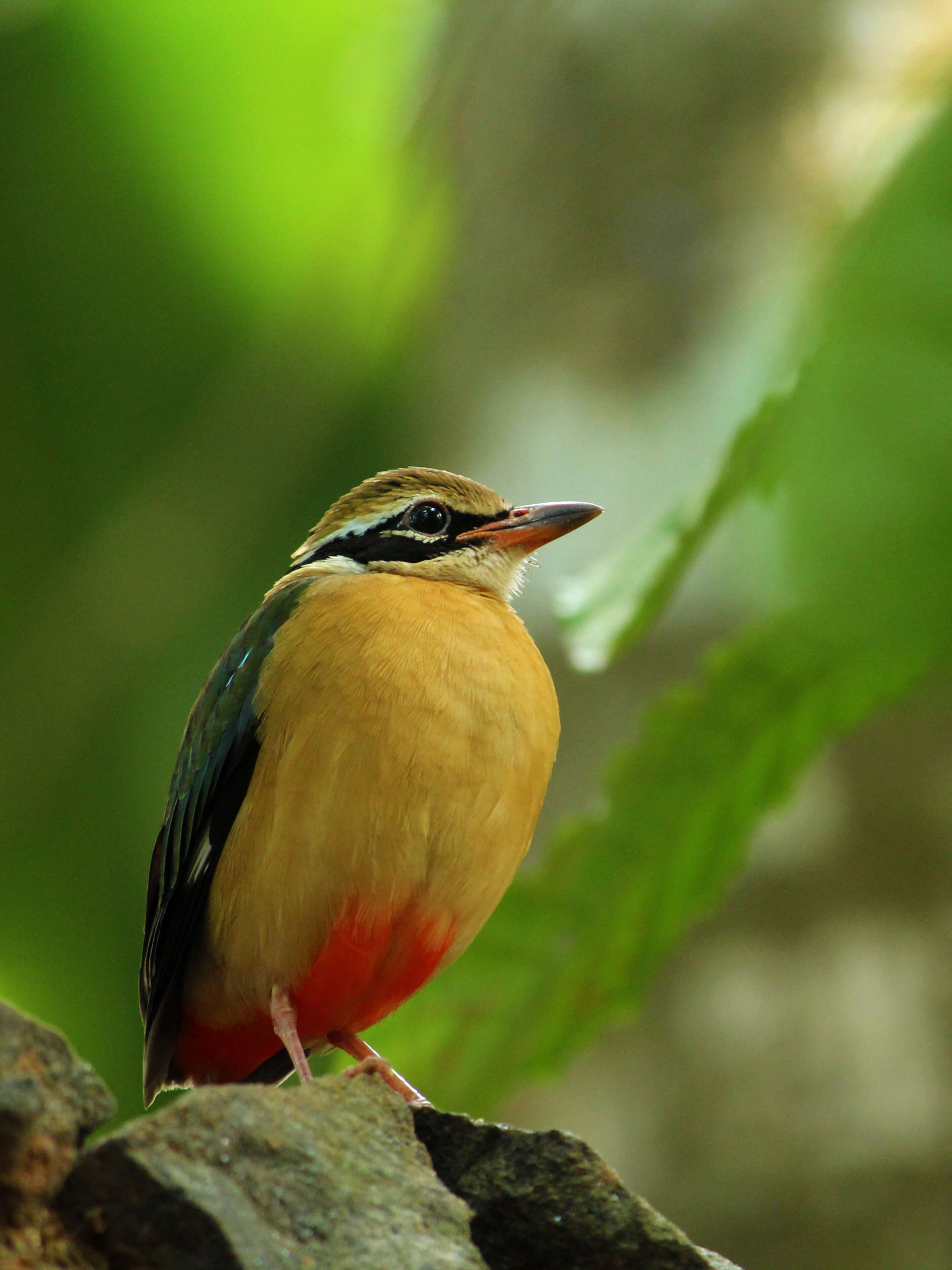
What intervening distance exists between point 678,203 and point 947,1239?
4326 mm

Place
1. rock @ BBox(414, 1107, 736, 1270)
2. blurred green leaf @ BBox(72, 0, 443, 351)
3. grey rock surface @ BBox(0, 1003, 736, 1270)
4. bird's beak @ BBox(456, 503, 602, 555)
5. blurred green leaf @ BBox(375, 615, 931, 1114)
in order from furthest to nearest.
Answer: blurred green leaf @ BBox(72, 0, 443, 351)
bird's beak @ BBox(456, 503, 602, 555)
rock @ BBox(414, 1107, 736, 1270)
grey rock surface @ BBox(0, 1003, 736, 1270)
blurred green leaf @ BBox(375, 615, 931, 1114)

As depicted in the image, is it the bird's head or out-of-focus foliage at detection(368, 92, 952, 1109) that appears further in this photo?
the bird's head

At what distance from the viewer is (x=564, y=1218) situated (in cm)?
230

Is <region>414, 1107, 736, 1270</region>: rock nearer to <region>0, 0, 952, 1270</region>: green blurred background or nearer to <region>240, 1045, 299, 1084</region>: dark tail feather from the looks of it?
<region>0, 0, 952, 1270</region>: green blurred background

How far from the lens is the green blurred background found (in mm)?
3361

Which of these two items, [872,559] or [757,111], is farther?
[757,111]

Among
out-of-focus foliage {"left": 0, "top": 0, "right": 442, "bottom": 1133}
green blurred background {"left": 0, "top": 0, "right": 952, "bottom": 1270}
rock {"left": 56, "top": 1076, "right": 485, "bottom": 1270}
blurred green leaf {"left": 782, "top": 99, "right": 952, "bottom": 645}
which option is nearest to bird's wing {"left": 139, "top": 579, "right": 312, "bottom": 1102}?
green blurred background {"left": 0, "top": 0, "right": 952, "bottom": 1270}

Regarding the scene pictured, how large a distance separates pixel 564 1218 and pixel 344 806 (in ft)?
4.83

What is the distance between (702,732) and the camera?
5.72 feet

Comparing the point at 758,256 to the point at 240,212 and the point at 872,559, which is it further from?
the point at 872,559

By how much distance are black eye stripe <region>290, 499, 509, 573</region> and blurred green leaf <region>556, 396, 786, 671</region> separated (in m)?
2.73

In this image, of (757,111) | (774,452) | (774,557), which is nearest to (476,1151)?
(774,452)

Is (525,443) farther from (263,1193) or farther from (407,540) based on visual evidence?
(263,1193)

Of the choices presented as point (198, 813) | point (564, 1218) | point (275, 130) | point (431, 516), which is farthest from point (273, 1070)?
point (275, 130)
